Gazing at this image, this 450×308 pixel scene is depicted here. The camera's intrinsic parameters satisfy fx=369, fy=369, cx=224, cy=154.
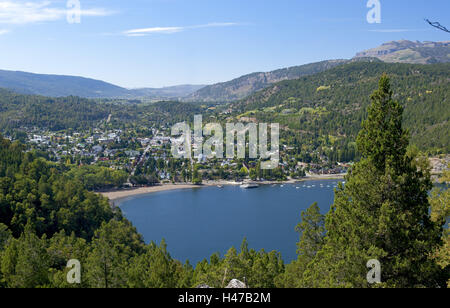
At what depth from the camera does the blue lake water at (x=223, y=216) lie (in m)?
22.9

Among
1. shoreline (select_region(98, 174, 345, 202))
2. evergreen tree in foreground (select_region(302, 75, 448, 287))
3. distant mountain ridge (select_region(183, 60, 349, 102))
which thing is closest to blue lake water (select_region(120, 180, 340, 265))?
shoreline (select_region(98, 174, 345, 202))

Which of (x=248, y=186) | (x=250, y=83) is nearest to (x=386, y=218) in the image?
(x=248, y=186)

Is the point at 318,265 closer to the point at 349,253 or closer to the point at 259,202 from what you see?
the point at 349,253

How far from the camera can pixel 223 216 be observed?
29125 mm

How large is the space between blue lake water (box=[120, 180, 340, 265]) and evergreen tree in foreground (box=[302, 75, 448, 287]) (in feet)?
50.7

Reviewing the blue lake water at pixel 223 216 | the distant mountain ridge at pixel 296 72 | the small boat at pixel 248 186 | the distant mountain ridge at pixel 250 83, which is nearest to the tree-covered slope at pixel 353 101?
the blue lake water at pixel 223 216

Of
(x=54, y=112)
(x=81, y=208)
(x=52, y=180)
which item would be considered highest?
(x=54, y=112)

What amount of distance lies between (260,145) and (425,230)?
1862 inches

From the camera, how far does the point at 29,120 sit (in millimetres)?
68500

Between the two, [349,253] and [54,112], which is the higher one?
[54,112]

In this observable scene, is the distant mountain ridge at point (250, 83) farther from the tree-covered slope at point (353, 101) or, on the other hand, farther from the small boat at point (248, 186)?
the small boat at point (248, 186)

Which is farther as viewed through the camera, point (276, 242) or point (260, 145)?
point (260, 145)

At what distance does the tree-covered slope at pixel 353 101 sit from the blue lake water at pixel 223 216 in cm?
2155

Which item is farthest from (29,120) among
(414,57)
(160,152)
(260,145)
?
(414,57)
